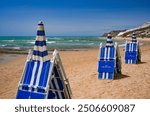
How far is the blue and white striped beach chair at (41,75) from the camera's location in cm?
393

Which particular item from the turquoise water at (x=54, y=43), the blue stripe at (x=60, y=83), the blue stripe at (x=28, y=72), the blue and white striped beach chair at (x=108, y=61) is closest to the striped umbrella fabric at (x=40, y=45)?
the blue stripe at (x=28, y=72)

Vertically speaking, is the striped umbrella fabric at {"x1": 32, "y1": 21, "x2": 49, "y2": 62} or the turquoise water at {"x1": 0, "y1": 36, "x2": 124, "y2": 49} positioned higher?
the striped umbrella fabric at {"x1": 32, "y1": 21, "x2": 49, "y2": 62}

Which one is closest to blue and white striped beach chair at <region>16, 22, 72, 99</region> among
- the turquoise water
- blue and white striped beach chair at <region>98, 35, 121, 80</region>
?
blue and white striped beach chair at <region>98, 35, 121, 80</region>

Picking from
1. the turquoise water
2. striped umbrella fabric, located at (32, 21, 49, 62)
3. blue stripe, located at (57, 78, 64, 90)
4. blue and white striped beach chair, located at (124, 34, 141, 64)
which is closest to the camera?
striped umbrella fabric, located at (32, 21, 49, 62)

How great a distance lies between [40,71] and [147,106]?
1970mm

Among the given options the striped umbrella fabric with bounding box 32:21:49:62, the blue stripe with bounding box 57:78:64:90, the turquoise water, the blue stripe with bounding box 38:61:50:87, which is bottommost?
the turquoise water

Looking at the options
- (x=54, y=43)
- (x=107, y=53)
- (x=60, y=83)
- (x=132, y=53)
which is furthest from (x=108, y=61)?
(x=54, y=43)

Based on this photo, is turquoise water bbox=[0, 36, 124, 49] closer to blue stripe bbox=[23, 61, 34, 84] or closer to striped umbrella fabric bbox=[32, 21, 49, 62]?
blue stripe bbox=[23, 61, 34, 84]

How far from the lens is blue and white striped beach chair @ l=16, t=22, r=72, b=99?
12.9ft

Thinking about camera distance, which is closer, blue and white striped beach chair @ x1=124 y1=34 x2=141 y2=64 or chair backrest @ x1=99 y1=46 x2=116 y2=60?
chair backrest @ x1=99 y1=46 x2=116 y2=60

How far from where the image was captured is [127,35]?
52.0 meters

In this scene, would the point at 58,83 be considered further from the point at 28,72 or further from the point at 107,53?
the point at 107,53

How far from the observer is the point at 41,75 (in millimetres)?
3955

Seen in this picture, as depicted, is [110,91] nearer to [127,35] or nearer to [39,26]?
[39,26]
